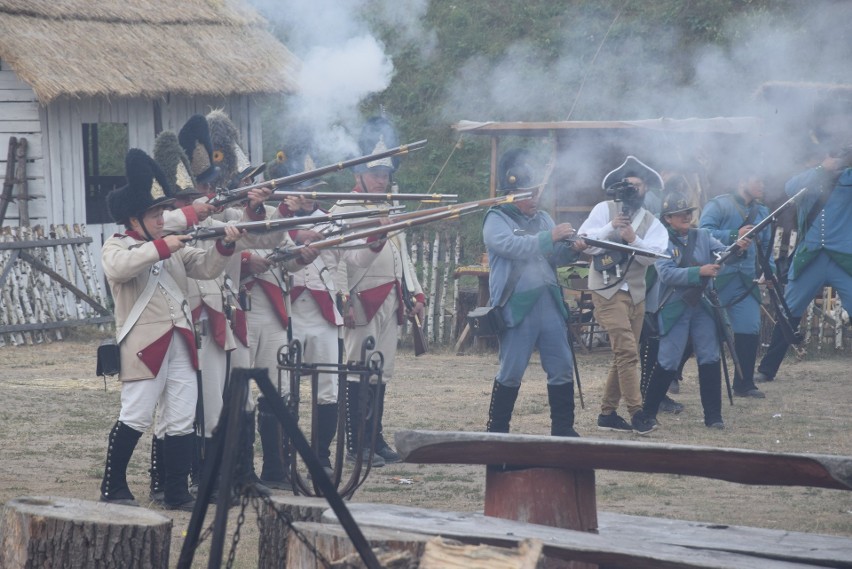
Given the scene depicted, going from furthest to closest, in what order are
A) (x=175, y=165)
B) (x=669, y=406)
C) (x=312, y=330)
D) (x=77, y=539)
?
1. (x=669, y=406)
2. (x=312, y=330)
3. (x=175, y=165)
4. (x=77, y=539)

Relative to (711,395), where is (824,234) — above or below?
above

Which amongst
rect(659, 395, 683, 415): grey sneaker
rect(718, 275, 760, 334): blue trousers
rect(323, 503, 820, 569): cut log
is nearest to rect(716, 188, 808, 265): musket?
rect(718, 275, 760, 334): blue trousers

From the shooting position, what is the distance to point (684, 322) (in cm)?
891

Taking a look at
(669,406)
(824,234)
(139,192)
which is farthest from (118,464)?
(824,234)

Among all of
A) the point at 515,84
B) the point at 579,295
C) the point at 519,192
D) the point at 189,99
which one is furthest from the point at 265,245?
the point at 515,84

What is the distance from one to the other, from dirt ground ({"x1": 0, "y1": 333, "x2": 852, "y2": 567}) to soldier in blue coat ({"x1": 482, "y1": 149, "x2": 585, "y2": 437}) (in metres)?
0.62

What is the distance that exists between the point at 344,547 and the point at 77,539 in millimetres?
1070

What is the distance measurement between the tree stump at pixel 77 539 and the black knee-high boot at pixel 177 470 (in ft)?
5.82

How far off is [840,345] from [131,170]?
8.67 meters

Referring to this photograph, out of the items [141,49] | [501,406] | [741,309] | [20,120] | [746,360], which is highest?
[141,49]

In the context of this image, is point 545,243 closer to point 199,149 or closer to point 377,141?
point 377,141

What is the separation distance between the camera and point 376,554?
3.91 metres

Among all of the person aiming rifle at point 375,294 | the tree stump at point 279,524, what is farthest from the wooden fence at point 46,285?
the tree stump at point 279,524

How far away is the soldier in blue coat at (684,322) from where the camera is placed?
8797 millimetres
